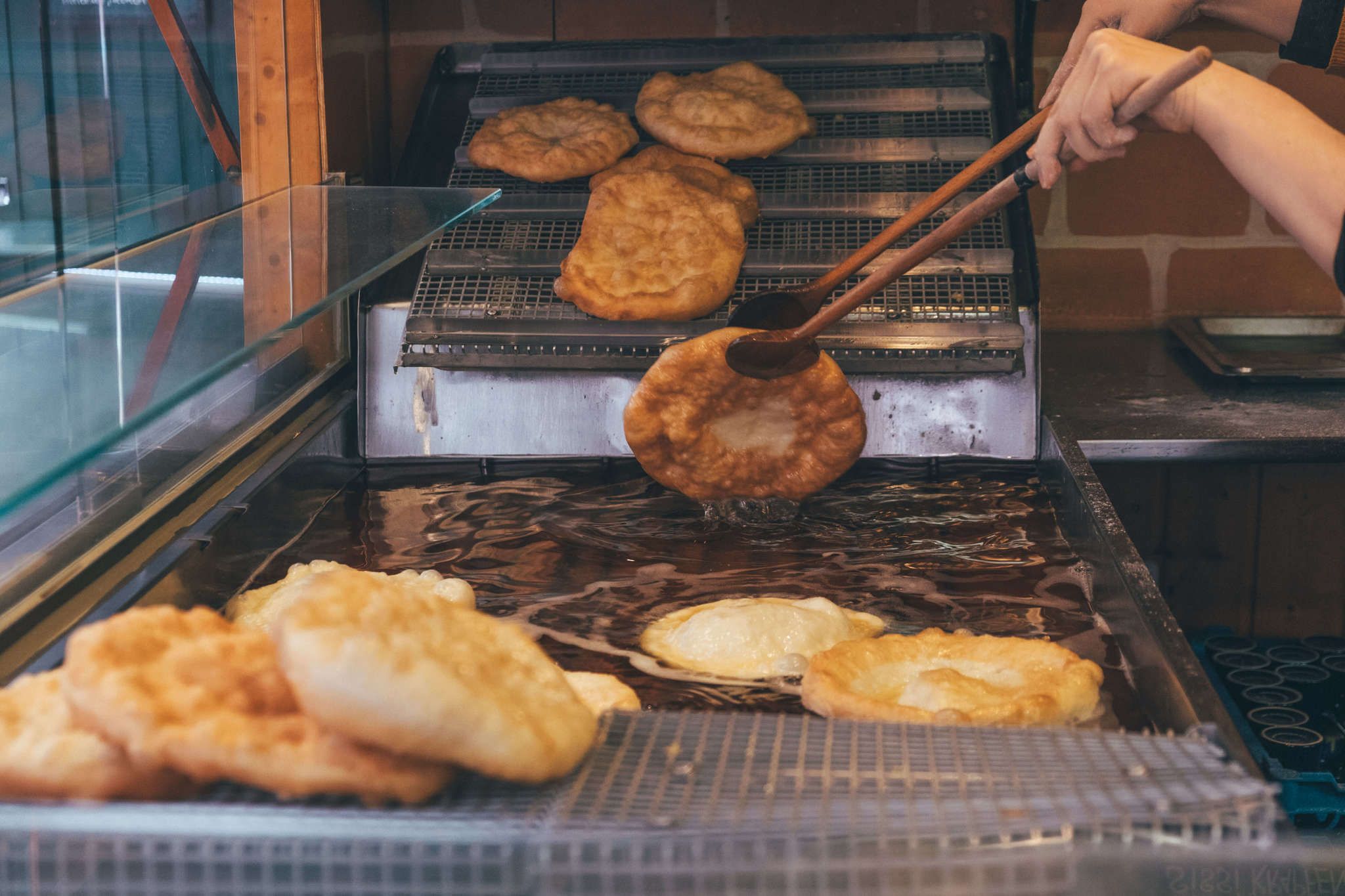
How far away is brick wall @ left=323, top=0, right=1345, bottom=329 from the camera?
10.6 ft

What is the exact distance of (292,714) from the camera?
0.94 m

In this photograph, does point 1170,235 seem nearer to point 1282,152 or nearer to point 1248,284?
point 1248,284

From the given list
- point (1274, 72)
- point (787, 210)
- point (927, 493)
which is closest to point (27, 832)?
point (927, 493)

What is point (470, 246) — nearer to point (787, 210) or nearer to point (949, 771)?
point (787, 210)

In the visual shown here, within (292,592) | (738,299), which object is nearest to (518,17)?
(738,299)

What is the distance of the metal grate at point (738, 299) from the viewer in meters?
2.40

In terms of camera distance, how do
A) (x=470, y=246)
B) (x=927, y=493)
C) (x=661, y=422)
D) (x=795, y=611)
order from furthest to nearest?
1. (x=470, y=246)
2. (x=927, y=493)
3. (x=661, y=422)
4. (x=795, y=611)

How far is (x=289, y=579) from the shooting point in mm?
1795

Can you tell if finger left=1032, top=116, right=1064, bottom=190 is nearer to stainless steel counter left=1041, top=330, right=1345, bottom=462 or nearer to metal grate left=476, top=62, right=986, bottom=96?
stainless steel counter left=1041, top=330, right=1345, bottom=462

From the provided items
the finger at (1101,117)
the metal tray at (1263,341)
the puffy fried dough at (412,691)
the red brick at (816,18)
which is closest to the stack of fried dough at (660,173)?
the red brick at (816,18)

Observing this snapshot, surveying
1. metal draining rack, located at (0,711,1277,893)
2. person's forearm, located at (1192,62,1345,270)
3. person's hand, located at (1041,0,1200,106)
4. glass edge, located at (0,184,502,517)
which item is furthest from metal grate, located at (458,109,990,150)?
metal draining rack, located at (0,711,1277,893)

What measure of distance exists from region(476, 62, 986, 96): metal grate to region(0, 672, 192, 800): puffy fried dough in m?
2.29

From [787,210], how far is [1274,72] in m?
1.62

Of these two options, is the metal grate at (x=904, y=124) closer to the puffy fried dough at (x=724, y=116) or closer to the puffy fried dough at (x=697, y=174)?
the puffy fried dough at (x=724, y=116)
